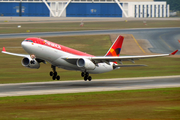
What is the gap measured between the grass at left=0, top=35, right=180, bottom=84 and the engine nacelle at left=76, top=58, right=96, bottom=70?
11.2 m

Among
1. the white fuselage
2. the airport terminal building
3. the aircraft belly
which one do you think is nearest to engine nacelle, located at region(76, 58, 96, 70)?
the white fuselage

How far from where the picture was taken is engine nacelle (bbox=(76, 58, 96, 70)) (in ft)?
141

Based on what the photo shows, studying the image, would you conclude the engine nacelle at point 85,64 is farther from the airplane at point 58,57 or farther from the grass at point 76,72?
the grass at point 76,72

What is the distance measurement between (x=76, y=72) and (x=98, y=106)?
33805 millimetres

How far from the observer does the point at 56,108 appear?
1132 inches

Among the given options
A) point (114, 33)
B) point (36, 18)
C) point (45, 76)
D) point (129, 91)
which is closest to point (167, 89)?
point (129, 91)

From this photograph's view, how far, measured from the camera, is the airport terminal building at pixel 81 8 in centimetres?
18675

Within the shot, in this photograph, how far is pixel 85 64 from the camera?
42.8m

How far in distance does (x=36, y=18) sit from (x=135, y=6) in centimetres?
5362

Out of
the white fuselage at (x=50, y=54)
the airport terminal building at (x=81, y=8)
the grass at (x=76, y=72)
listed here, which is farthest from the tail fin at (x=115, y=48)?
the airport terminal building at (x=81, y=8)

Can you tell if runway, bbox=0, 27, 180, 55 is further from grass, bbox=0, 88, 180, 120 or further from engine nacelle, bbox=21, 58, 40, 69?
grass, bbox=0, 88, 180, 120

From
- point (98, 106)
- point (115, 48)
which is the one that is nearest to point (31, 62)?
point (115, 48)

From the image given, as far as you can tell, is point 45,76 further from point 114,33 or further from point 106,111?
point 114,33

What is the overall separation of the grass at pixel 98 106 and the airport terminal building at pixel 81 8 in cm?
15252
